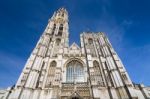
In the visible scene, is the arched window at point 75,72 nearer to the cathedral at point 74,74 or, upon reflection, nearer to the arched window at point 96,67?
the cathedral at point 74,74

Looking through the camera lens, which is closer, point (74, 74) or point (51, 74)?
point (51, 74)

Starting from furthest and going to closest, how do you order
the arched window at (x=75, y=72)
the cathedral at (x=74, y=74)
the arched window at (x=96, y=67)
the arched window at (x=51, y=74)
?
the arched window at (x=96, y=67)
the arched window at (x=75, y=72)
the arched window at (x=51, y=74)
the cathedral at (x=74, y=74)

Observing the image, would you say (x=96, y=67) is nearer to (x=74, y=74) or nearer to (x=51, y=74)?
(x=74, y=74)

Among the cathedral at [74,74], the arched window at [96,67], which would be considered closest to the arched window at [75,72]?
the cathedral at [74,74]

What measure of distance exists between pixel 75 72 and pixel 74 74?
0.51 m

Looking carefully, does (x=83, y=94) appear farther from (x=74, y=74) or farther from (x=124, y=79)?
(x=124, y=79)

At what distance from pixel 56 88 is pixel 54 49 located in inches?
358

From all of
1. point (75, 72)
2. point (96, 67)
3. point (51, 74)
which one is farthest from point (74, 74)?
point (96, 67)

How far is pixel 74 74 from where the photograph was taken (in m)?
20.5

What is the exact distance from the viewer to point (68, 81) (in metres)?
19.7

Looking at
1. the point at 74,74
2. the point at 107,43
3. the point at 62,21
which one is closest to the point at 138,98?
the point at 74,74

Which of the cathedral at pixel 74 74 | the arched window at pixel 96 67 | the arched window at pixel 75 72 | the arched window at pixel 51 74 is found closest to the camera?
the cathedral at pixel 74 74

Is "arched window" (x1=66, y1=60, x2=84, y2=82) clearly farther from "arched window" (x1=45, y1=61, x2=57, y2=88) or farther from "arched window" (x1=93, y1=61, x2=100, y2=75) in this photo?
"arched window" (x1=45, y1=61, x2=57, y2=88)

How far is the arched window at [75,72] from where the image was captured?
19.9 metres
